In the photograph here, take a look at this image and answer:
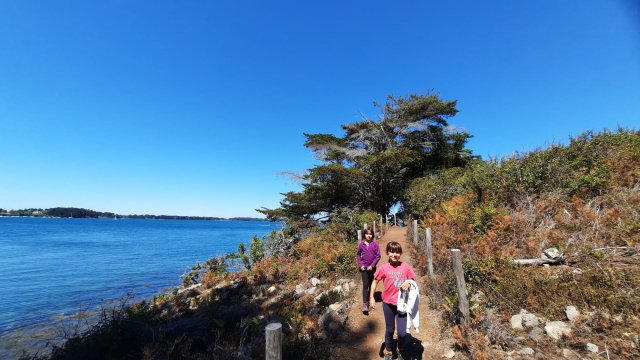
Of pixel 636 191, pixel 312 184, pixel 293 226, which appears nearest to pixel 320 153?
pixel 312 184

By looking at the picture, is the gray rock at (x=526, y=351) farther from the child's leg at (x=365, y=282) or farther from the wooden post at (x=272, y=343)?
the wooden post at (x=272, y=343)

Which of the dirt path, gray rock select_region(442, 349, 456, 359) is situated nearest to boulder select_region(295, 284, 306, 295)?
the dirt path

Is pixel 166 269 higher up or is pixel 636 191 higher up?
pixel 636 191

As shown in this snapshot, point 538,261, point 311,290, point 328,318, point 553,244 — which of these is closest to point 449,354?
point 328,318

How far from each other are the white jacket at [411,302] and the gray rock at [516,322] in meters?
1.96

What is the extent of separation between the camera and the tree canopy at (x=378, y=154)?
26766 millimetres

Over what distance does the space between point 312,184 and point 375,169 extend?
549cm

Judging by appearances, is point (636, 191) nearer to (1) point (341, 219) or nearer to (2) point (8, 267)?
(1) point (341, 219)

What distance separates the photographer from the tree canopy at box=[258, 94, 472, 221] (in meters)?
26.8

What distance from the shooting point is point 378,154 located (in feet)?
86.3

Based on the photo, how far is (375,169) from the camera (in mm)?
26188

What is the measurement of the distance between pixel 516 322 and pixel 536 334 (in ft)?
1.38

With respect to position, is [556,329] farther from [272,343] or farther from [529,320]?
[272,343]

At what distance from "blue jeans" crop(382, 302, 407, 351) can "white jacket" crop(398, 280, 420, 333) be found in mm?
149
